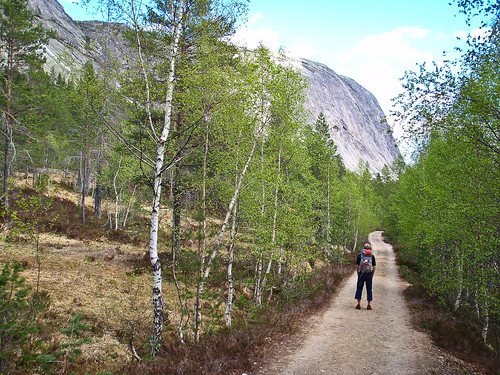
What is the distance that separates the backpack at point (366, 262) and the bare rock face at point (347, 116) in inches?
4347

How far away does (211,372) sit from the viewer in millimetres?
5129

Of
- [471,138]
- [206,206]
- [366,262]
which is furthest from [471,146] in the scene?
[206,206]

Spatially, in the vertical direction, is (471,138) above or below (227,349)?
above

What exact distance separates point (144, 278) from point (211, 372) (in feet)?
31.1

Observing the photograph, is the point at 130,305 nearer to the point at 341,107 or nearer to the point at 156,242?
the point at 156,242

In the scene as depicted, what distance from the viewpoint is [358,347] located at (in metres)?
6.86

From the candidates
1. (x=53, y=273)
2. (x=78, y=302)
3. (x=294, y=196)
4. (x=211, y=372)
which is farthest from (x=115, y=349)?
(x=294, y=196)

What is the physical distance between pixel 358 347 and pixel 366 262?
3.79 metres

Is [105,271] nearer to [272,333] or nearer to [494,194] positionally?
[272,333]

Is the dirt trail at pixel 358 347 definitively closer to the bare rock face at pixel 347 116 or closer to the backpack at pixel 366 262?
the backpack at pixel 366 262

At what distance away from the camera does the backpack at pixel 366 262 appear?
10070 millimetres

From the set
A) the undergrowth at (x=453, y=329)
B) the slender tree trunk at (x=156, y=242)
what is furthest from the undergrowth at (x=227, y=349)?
the undergrowth at (x=453, y=329)

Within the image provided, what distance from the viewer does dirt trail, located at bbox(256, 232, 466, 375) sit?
19.2ft

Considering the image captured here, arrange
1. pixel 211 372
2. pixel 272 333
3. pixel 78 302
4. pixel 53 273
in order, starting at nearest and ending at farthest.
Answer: pixel 211 372
pixel 272 333
pixel 78 302
pixel 53 273
